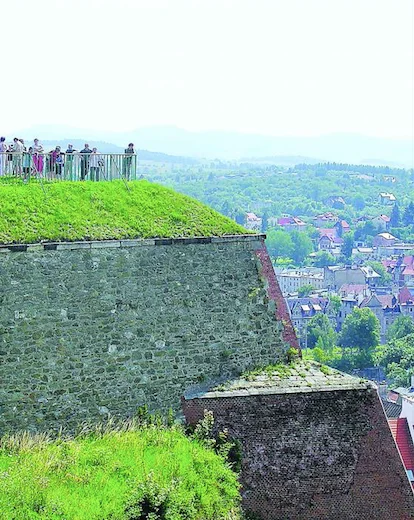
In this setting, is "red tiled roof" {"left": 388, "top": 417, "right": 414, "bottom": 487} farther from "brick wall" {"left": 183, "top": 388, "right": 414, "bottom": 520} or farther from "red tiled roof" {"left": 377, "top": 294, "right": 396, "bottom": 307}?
"red tiled roof" {"left": 377, "top": 294, "right": 396, "bottom": 307}

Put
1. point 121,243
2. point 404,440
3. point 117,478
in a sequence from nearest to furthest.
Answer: point 117,478
point 121,243
point 404,440

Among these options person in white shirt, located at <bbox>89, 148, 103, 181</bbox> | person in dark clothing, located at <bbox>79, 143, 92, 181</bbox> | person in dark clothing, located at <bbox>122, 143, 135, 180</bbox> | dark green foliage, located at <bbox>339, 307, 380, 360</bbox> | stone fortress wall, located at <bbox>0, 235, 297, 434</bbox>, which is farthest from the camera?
dark green foliage, located at <bbox>339, 307, 380, 360</bbox>

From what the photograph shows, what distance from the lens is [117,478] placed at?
58.3 feet

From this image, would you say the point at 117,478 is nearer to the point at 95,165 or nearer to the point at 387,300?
the point at 95,165

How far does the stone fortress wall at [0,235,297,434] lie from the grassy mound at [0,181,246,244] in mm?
469

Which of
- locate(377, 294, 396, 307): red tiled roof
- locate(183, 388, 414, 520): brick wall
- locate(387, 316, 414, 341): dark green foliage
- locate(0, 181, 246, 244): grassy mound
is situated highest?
locate(0, 181, 246, 244): grassy mound

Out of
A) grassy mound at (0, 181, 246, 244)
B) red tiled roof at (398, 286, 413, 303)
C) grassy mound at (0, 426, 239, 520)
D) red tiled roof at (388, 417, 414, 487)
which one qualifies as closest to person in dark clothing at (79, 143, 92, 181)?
grassy mound at (0, 181, 246, 244)

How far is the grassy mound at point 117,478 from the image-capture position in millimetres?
16297

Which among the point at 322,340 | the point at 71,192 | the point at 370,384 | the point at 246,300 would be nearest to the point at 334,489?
the point at 370,384

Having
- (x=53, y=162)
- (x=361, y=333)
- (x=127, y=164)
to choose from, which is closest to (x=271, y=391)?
(x=127, y=164)

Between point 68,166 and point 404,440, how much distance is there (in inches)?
922

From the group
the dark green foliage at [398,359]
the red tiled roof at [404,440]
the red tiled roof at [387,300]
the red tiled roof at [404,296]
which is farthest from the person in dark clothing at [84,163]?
the red tiled roof at [404,296]

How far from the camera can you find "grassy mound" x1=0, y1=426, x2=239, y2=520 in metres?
16.3

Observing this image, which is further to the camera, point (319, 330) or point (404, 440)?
point (319, 330)
